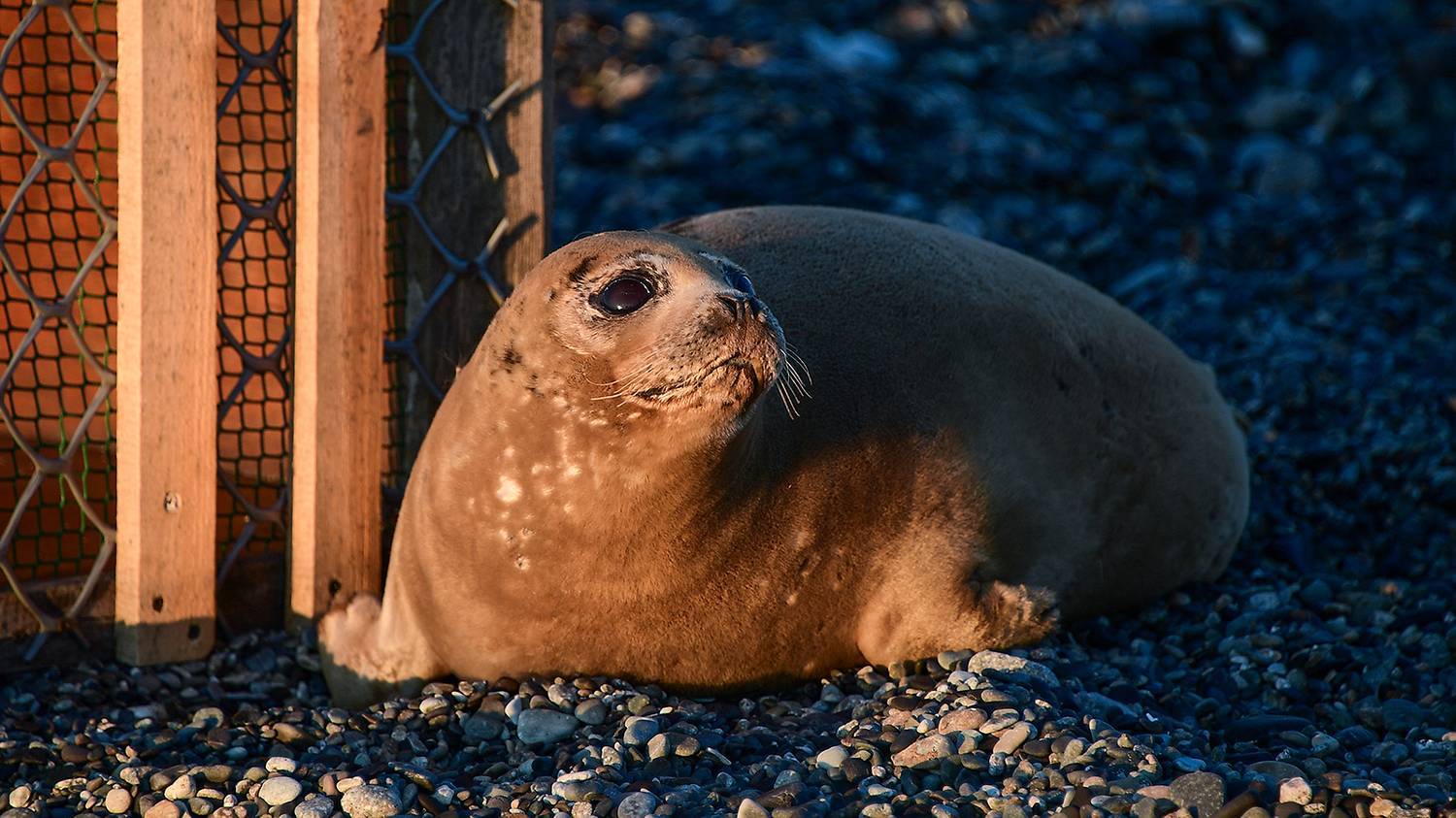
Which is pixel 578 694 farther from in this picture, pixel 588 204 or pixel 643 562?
pixel 588 204

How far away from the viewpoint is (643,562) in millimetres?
3113

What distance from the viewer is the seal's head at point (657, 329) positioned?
2.81 m

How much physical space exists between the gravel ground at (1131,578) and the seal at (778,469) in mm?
119

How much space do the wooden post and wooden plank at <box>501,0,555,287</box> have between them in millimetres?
707

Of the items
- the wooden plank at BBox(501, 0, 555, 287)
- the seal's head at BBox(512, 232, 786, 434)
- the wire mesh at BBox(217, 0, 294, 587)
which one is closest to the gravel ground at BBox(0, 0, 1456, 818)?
the wire mesh at BBox(217, 0, 294, 587)

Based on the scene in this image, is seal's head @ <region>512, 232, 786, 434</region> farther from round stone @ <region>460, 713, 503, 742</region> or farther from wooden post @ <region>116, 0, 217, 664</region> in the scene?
wooden post @ <region>116, 0, 217, 664</region>

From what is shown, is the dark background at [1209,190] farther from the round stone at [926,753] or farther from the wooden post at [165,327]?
the wooden post at [165,327]

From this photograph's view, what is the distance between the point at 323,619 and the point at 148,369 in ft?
2.19

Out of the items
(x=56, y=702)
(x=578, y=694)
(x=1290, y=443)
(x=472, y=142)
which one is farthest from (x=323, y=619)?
(x=1290, y=443)

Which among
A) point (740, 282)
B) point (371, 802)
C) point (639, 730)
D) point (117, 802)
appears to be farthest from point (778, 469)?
point (117, 802)

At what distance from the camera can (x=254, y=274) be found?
Result: 175 inches

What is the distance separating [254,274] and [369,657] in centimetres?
136

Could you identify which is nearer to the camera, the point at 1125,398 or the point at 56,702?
the point at 56,702

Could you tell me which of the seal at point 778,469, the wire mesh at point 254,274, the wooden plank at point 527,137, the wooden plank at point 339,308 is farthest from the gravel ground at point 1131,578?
the wooden plank at point 527,137
